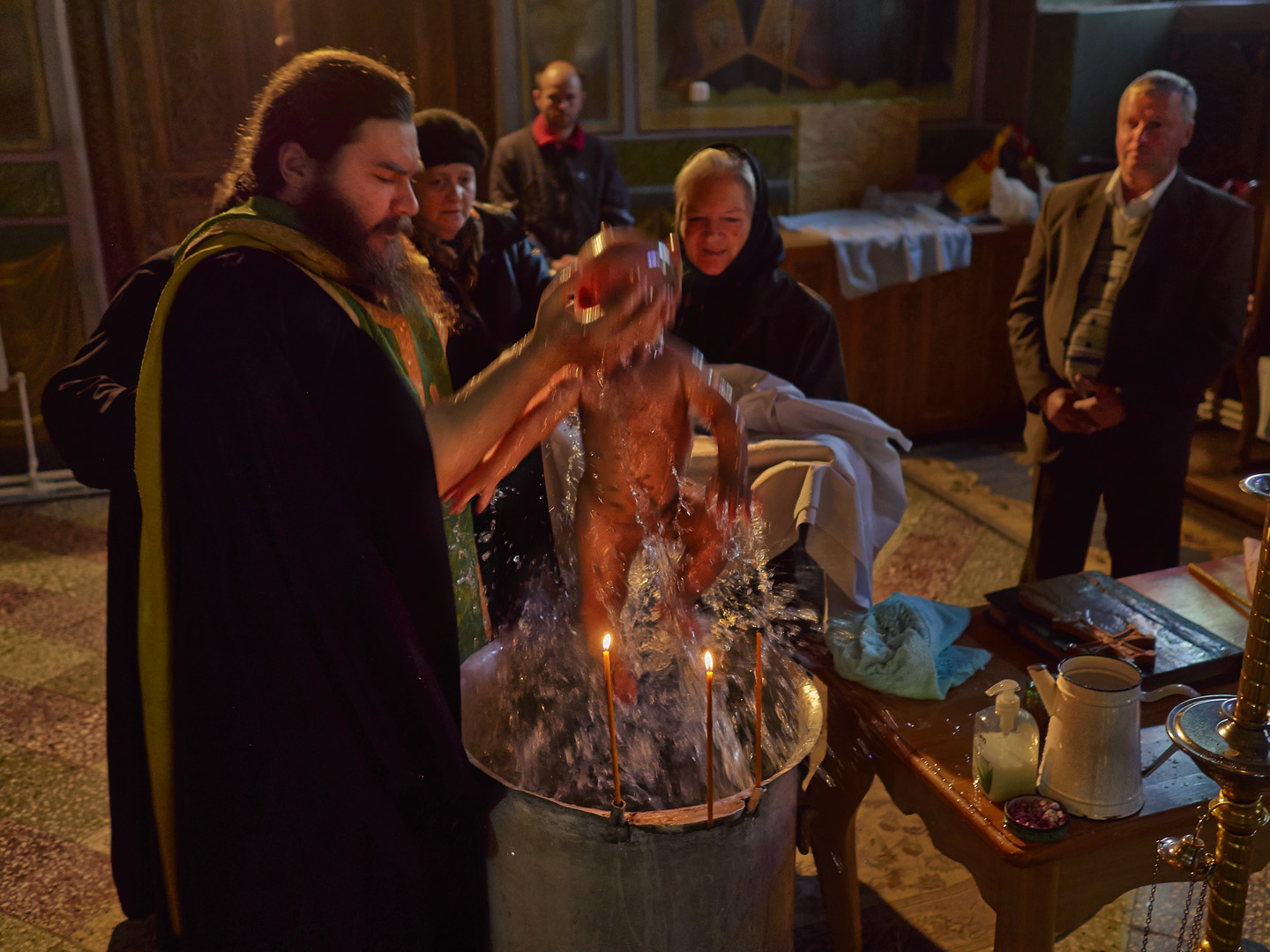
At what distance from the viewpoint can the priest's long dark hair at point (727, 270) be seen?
2.89 metres

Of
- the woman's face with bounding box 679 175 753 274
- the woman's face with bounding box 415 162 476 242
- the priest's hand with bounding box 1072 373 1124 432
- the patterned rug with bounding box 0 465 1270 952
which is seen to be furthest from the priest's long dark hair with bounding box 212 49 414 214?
the priest's hand with bounding box 1072 373 1124 432

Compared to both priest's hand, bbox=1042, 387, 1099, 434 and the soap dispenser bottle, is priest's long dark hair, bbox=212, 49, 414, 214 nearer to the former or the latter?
the soap dispenser bottle

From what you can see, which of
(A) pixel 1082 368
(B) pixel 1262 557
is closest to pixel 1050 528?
(A) pixel 1082 368

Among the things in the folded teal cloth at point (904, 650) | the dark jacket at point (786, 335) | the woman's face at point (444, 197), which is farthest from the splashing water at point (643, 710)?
the woman's face at point (444, 197)

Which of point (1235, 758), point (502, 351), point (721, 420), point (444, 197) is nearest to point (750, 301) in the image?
point (502, 351)

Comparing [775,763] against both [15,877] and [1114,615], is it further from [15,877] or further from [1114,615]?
[15,877]

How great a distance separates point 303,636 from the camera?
160cm

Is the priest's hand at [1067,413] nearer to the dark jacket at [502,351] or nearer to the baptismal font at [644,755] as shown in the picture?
the baptismal font at [644,755]

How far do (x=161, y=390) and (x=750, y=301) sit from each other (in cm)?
183

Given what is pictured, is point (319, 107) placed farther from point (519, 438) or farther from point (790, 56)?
point (790, 56)

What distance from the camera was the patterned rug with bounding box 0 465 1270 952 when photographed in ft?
8.64

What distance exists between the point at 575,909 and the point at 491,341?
213cm

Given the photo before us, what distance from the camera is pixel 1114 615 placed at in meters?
2.50

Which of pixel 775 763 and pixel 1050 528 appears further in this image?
pixel 1050 528
